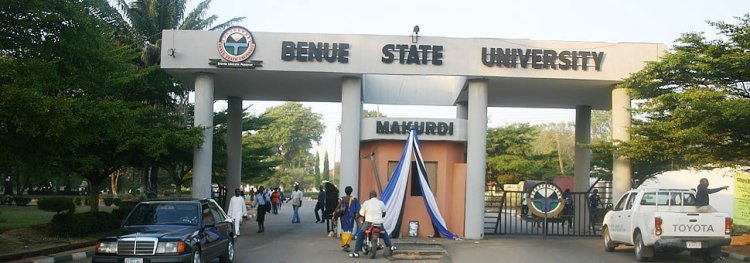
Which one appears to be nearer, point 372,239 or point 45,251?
point 45,251

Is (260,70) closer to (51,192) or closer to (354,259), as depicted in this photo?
(354,259)

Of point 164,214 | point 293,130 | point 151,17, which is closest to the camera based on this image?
point 164,214

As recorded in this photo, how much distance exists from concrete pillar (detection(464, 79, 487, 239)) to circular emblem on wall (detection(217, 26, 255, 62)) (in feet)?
23.0

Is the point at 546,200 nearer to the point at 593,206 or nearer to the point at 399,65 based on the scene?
the point at 593,206

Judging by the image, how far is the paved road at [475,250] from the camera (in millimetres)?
16000

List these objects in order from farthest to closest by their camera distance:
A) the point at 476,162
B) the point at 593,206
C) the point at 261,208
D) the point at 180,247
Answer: the point at 593,206 < the point at 261,208 < the point at 476,162 < the point at 180,247

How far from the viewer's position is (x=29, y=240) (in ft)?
54.9

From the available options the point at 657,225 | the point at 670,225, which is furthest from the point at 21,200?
the point at 670,225

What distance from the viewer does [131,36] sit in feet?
120

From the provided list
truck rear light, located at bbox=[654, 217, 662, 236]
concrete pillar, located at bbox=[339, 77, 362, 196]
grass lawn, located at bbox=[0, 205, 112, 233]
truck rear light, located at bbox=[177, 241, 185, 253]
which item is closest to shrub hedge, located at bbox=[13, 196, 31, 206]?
grass lawn, located at bbox=[0, 205, 112, 233]

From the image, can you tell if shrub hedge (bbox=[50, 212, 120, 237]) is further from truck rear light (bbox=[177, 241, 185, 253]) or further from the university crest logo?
truck rear light (bbox=[177, 241, 185, 253])

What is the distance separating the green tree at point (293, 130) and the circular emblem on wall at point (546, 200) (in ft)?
200

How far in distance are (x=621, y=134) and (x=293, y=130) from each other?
65.8 m

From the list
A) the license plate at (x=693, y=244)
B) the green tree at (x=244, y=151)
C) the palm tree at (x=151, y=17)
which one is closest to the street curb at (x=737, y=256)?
the license plate at (x=693, y=244)
